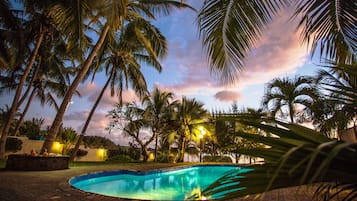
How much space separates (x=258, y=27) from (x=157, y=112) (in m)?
13.6

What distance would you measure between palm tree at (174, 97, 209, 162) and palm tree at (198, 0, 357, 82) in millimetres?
12123

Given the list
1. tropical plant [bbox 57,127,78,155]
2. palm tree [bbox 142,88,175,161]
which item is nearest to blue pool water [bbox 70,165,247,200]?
palm tree [bbox 142,88,175,161]

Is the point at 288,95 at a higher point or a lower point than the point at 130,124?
higher

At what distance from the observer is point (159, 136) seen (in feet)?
53.1

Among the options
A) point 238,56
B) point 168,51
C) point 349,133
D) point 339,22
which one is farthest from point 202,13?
point 168,51

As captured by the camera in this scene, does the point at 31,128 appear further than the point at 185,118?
Yes

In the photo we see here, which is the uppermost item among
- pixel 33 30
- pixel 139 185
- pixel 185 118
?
pixel 33 30

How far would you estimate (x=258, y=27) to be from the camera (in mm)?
2816

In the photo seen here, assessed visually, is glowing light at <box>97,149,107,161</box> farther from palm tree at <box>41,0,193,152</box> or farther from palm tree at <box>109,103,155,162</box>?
palm tree at <box>41,0,193,152</box>

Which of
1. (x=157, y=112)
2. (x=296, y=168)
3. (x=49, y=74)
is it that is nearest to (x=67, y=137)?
(x=49, y=74)

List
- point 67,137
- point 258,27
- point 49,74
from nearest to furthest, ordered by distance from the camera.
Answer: point 258,27 < point 67,137 < point 49,74

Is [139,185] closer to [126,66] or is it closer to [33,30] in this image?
[126,66]

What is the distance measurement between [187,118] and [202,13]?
12600 millimetres

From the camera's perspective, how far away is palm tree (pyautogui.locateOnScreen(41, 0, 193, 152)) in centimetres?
486
